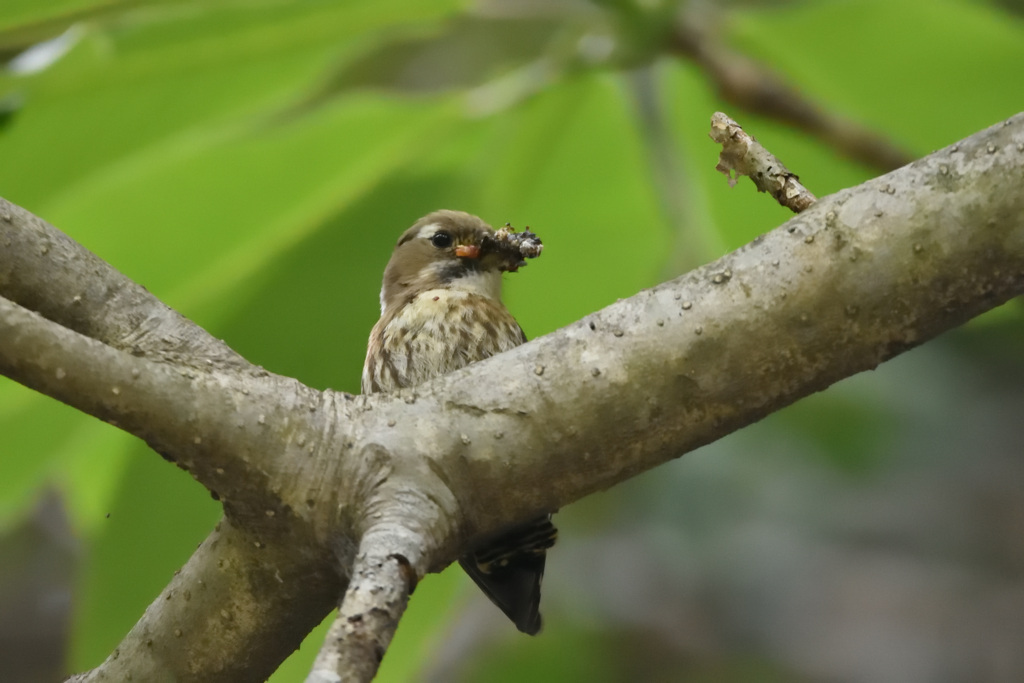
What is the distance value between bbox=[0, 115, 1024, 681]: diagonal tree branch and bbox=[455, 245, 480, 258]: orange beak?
77cm

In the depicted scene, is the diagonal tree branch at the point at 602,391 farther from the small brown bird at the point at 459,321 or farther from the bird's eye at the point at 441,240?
the bird's eye at the point at 441,240

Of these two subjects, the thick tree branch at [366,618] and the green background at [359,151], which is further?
the green background at [359,151]

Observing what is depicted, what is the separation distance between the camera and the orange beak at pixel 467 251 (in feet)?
5.92

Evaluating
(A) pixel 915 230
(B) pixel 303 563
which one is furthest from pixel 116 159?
(A) pixel 915 230

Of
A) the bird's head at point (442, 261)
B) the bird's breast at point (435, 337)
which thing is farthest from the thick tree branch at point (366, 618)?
the bird's head at point (442, 261)

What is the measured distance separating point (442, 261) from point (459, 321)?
16 centimetres

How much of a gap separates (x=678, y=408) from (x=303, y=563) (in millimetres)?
349

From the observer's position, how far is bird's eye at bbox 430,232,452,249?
185 cm

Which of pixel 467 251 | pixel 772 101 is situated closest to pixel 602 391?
pixel 772 101

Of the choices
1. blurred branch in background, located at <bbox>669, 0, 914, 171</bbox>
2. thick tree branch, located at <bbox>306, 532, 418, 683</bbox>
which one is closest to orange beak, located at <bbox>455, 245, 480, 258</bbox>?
blurred branch in background, located at <bbox>669, 0, 914, 171</bbox>

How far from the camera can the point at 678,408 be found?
999 millimetres

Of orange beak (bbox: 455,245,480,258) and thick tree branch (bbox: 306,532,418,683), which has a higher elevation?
orange beak (bbox: 455,245,480,258)

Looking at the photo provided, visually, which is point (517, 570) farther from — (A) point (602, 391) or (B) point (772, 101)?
(B) point (772, 101)

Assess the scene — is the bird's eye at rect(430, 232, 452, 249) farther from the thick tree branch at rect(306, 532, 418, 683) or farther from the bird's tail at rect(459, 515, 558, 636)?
the thick tree branch at rect(306, 532, 418, 683)
